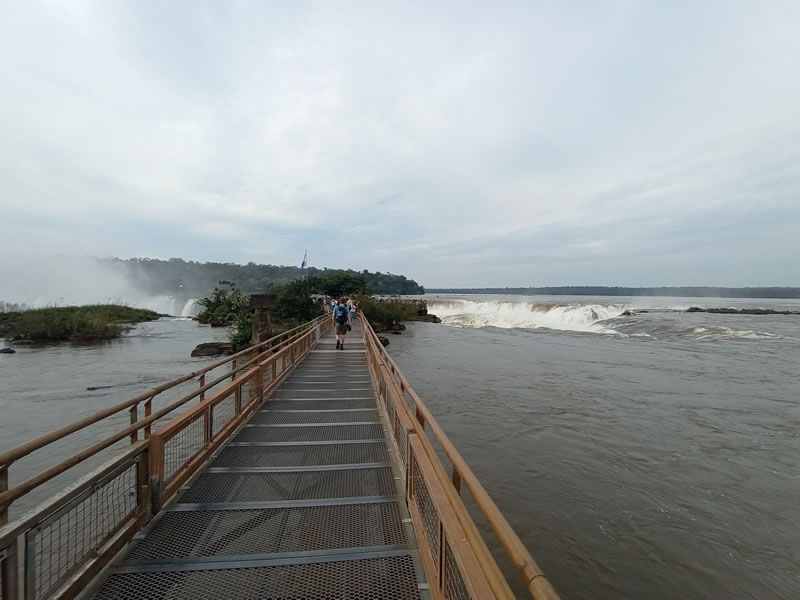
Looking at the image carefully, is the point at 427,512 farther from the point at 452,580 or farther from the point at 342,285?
the point at 342,285

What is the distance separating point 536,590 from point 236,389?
547cm

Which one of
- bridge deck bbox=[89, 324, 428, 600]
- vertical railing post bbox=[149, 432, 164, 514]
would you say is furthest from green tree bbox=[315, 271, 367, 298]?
vertical railing post bbox=[149, 432, 164, 514]

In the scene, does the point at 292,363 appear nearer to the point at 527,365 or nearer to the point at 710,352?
the point at 527,365

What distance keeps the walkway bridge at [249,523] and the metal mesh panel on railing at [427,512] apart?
0.06 ft

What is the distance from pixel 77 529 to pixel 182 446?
1559mm

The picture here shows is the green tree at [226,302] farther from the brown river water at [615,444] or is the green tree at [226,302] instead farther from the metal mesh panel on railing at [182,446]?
the metal mesh panel on railing at [182,446]

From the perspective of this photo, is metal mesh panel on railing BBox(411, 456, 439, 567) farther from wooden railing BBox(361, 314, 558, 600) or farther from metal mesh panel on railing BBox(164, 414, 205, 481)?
metal mesh panel on railing BBox(164, 414, 205, 481)

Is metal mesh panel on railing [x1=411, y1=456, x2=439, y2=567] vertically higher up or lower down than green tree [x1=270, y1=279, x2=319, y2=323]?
lower down

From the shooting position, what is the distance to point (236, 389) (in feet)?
19.3

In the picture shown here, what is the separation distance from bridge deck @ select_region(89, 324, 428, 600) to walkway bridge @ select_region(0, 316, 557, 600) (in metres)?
0.01

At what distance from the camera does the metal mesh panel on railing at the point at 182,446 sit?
12.7ft

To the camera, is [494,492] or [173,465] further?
[494,492]

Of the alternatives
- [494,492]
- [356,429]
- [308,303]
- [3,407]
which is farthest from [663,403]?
[308,303]

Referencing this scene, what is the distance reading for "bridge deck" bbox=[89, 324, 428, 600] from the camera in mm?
2680
